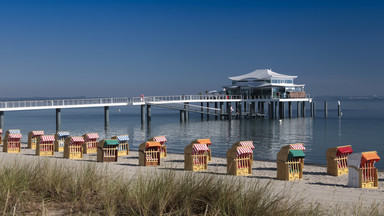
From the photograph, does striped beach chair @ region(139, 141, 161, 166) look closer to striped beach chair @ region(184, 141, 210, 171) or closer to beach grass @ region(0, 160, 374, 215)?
striped beach chair @ region(184, 141, 210, 171)

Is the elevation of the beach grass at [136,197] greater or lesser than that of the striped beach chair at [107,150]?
greater

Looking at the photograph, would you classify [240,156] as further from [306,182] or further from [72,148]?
[72,148]

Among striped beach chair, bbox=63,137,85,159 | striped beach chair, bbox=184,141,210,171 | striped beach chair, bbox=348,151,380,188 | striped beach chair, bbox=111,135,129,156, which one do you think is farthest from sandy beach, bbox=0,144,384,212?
striped beach chair, bbox=111,135,129,156

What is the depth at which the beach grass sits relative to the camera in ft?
18.3

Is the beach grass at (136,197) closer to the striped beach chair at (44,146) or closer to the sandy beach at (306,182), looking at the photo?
the sandy beach at (306,182)

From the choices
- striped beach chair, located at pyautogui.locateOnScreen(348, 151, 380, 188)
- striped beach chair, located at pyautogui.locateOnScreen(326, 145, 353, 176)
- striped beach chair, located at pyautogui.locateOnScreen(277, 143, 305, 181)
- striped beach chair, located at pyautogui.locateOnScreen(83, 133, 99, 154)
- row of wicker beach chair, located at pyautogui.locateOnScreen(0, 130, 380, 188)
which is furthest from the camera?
striped beach chair, located at pyautogui.locateOnScreen(83, 133, 99, 154)

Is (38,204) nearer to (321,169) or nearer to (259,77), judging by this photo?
(321,169)

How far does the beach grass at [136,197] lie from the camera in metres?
5.59

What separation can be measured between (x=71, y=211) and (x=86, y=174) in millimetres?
1327

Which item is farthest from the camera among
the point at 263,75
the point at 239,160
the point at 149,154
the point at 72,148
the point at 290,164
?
the point at 263,75

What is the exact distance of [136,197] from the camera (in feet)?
19.0

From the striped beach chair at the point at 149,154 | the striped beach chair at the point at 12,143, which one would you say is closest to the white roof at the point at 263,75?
the striped beach chair at the point at 12,143

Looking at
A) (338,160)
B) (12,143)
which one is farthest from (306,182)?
(12,143)

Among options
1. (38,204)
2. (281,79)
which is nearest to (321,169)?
(38,204)
